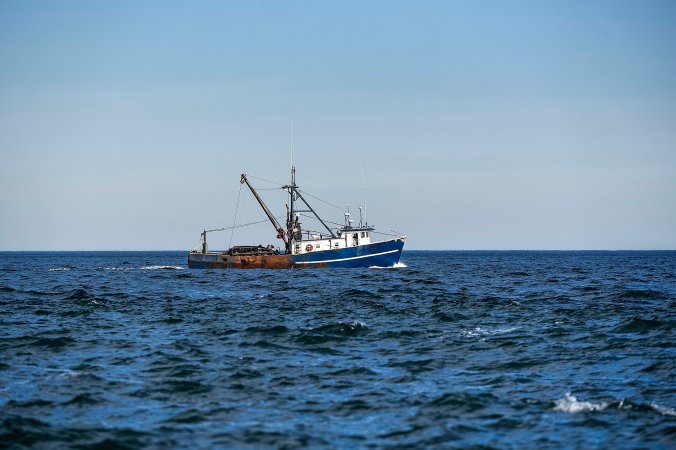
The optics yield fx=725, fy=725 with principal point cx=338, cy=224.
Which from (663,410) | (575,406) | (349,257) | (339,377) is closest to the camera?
(663,410)

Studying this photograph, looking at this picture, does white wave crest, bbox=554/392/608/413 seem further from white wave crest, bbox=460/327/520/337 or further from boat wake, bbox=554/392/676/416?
white wave crest, bbox=460/327/520/337

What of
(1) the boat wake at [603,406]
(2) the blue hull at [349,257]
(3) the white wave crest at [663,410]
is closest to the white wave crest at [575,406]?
(1) the boat wake at [603,406]

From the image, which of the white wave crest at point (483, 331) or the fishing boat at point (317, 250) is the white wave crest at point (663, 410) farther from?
the fishing boat at point (317, 250)

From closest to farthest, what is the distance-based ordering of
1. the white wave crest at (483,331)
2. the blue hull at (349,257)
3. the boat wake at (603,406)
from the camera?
the boat wake at (603,406)
the white wave crest at (483,331)
the blue hull at (349,257)

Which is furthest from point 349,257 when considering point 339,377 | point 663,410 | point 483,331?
point 663,410

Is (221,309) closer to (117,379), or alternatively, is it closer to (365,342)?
(365,342)

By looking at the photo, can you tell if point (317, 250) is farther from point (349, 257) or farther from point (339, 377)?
point (339, 377)

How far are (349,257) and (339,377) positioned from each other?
66.6 meters

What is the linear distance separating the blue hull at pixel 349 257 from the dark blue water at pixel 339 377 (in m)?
47.2

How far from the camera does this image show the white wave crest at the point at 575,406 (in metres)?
16.8

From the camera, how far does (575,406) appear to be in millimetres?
17000

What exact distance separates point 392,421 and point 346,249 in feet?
231

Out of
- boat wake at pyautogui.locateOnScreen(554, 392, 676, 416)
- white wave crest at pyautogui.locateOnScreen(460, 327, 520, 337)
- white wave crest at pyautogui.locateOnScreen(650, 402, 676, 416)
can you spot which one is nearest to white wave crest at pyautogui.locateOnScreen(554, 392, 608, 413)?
boat wake at pyautogui.locateOnScreen(554, 392, 676, 416)

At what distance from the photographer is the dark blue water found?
589 inches
